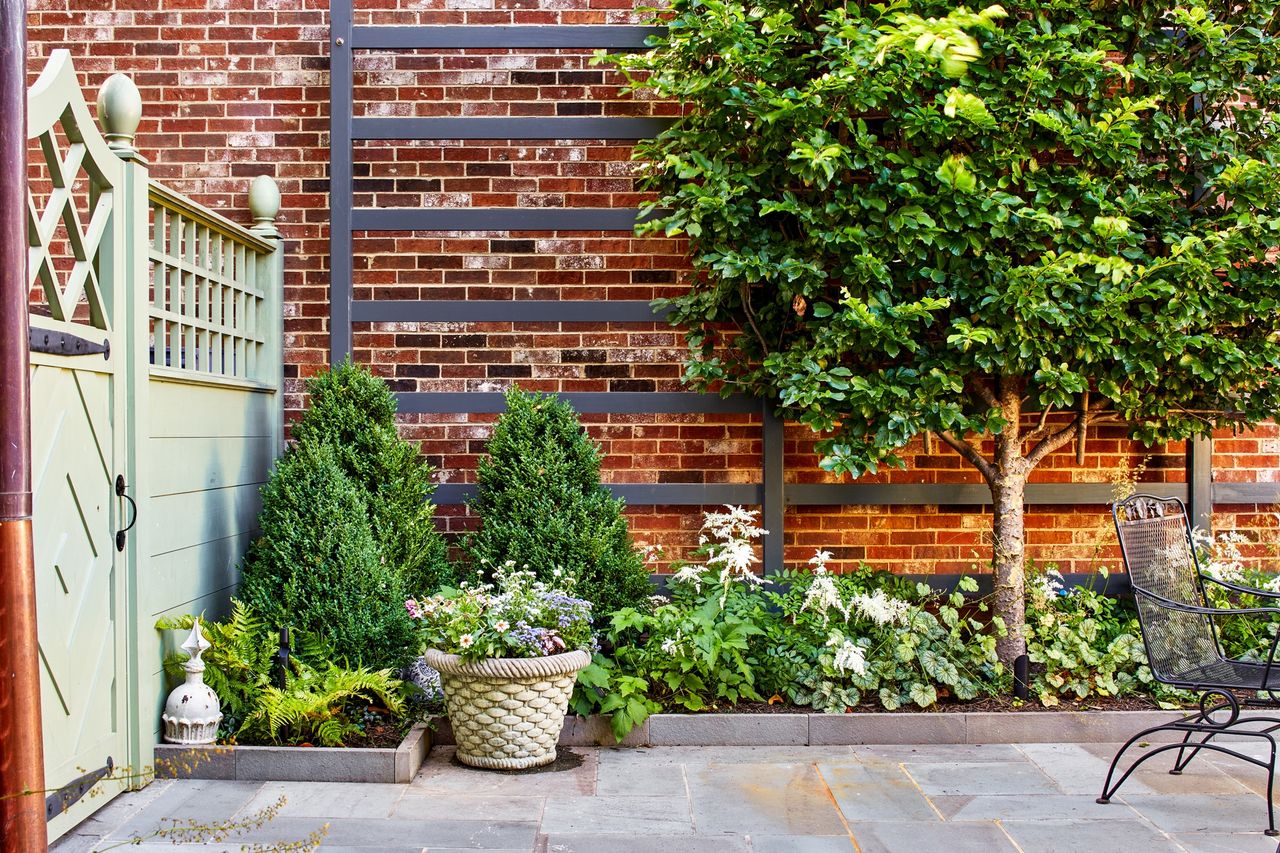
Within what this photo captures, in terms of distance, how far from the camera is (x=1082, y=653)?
484cm

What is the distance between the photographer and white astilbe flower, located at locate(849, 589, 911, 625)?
4.71 metres

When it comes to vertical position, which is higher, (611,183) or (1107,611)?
(611,183)

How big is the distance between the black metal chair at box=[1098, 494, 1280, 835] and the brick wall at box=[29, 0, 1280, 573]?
1511 mm

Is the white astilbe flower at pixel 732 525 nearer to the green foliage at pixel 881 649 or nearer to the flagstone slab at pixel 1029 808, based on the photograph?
the green foliage at pixel 881 649

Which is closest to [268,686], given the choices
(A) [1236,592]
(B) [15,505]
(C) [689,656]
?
(C) [689,656]

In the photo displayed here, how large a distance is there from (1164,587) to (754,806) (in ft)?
5.72

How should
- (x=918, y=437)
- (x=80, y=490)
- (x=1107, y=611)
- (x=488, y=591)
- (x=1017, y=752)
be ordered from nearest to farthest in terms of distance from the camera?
(x=80, y=490), (x=1017, y=752), (x=488, y=591), (x=1107, y=611), (x=918, y=437)

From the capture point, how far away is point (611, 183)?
17.9 feet

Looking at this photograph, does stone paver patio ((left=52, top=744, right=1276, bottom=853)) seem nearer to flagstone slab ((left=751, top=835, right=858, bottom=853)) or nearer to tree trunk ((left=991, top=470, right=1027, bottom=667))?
flagstone slab ((left=751, top=835, right=858, bottom=853))

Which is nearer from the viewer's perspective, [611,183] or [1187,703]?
[1187,703]

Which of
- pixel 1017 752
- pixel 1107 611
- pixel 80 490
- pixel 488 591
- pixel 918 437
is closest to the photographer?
pixel 80 490

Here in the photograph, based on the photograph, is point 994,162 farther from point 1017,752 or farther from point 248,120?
point 248,120

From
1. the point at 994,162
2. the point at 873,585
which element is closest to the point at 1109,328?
the point at 994,162

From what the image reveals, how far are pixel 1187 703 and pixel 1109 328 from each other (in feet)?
5.79
